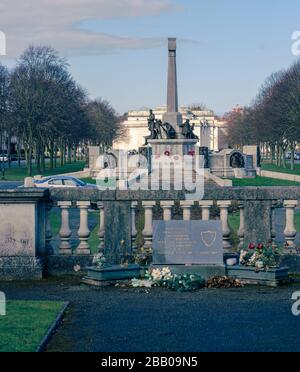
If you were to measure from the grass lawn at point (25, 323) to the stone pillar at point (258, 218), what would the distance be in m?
3.58

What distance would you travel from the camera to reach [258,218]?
492 inches

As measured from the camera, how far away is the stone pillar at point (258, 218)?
40.9 feet

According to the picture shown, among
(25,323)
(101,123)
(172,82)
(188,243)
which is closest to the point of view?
(25,323)

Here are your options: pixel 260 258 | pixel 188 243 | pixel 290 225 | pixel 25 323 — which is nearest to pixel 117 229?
pixel 188 243

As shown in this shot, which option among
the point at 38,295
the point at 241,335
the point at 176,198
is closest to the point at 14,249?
the point at 38,295

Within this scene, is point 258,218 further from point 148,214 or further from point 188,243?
point 148,214

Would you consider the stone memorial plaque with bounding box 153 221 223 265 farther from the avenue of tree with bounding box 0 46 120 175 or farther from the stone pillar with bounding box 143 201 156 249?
the avenue of tree with bounding box 0 46 120 175

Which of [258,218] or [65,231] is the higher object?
[258,218]

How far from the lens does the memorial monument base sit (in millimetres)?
11750

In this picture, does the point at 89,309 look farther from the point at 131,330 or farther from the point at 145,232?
the point at 145,232

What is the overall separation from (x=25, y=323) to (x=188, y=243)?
356 cm

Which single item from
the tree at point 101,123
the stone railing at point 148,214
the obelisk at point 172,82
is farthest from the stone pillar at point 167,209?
the tree at point 101,123

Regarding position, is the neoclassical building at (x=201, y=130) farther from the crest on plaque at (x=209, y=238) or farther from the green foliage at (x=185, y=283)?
the green foliage at (x=185, y=283)

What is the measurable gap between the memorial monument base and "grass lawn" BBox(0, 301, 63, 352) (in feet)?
7.09
